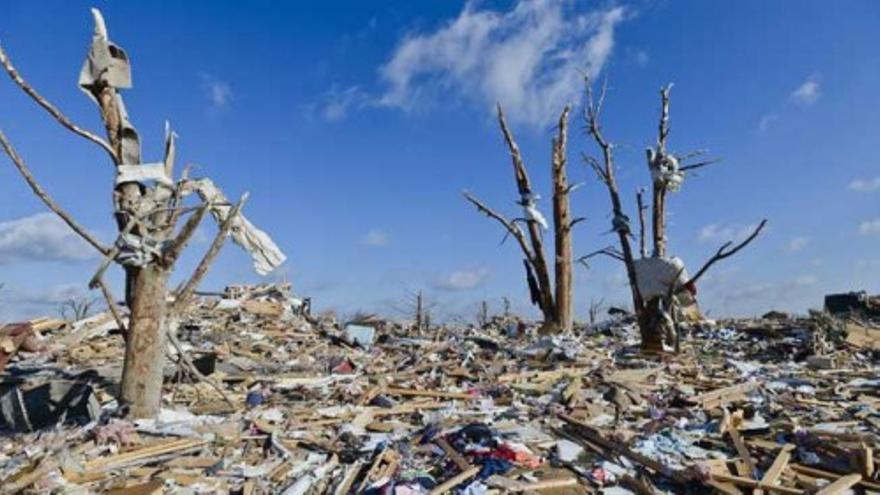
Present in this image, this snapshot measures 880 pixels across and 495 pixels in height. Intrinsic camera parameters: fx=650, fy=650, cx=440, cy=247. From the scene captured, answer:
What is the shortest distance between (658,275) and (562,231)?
4.18 metres

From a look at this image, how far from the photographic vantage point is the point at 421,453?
577cm

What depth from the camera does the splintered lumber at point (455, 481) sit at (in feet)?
16.2

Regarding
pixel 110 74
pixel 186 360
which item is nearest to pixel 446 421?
pixel 186 360

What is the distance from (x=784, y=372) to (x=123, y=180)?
9568mm

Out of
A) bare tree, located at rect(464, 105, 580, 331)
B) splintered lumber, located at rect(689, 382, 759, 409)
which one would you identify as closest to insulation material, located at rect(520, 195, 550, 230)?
bare tree, located at rect(464, 105, 580, 331)

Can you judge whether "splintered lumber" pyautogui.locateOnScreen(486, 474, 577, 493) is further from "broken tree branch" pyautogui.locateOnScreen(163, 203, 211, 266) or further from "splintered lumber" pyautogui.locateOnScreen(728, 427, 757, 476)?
"broken tree branch" pyautogui.locateOnScreen(163, 203, 211, 266)

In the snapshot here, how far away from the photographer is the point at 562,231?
621 inches

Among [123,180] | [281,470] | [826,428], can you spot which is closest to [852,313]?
[826,428]

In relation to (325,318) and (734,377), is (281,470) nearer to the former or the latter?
(734,377)

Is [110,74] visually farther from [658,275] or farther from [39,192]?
[658,275]

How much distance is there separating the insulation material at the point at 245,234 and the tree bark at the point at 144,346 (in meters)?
0.89

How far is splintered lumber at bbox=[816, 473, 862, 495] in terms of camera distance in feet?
15.9

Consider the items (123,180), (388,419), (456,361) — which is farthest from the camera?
(456,361)

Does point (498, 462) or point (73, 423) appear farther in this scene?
point (73, 423)
